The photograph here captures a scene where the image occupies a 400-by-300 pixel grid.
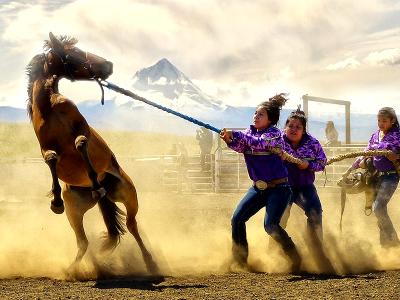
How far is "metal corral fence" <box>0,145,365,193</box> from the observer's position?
49.0ft

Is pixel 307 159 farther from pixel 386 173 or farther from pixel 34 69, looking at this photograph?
pixel 34 69

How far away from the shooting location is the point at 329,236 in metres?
5.93

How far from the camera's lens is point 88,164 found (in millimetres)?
4941

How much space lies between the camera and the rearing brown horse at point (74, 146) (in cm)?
509

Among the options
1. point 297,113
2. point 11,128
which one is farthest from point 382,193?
point 11,128

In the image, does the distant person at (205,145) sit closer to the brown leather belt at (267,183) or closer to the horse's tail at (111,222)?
the horse's tail at (111,222)

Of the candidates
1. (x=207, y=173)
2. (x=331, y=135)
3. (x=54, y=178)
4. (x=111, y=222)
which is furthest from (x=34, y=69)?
(x=207, y=173)

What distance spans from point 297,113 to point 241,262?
146cm

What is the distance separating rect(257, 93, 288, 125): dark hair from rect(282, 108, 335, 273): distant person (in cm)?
39

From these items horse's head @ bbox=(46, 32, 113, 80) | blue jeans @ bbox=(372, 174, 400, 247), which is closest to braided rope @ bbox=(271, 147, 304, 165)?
blue jeans @ bbox=(372, 174, 400, 247)

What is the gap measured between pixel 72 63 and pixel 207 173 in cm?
1140

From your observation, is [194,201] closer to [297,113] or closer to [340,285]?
[297,113]

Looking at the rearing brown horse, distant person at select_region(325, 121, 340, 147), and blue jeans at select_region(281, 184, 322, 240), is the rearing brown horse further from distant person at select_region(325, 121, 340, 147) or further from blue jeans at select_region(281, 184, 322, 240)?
distant person at select_region(325, 121, 340, 147)

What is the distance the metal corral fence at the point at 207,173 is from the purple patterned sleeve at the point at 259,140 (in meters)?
9.30
